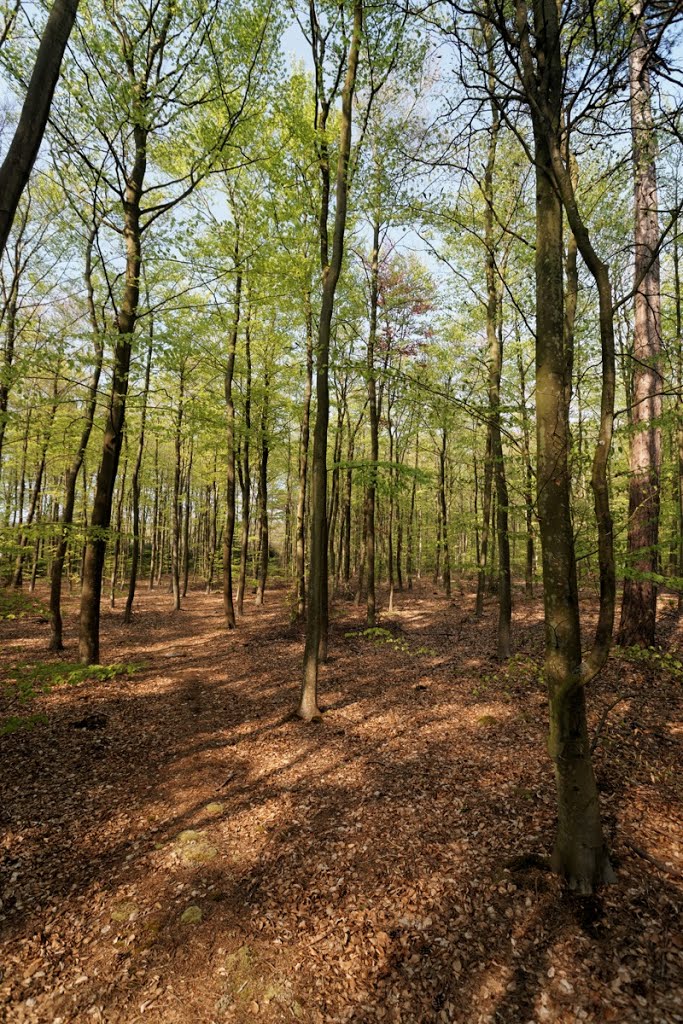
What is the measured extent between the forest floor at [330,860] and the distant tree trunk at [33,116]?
20.8ft

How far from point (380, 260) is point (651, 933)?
634 inches

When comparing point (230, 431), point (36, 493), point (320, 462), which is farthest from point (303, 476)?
point (36, 493)

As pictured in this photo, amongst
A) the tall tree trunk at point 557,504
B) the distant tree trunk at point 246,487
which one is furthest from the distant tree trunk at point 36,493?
the tall tree trunk at point 557,504

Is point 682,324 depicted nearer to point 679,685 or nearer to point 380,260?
point 380,260

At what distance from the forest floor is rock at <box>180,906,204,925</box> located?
21 millimetres

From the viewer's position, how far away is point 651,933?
3.46 meters

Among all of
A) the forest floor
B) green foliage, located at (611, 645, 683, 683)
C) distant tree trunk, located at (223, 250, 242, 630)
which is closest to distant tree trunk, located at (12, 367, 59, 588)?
the forest floor

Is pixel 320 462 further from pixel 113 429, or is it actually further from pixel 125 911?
pixel 125 911

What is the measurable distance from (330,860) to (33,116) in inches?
322

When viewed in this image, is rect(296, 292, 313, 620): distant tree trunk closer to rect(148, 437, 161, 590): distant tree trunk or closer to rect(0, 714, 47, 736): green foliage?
rect(0, 714, 47, 736): green foliage

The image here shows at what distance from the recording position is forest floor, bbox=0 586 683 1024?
3.35 m

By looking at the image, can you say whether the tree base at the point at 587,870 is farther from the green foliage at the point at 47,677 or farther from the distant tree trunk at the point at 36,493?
the distant tree trunk at the point at 36,493

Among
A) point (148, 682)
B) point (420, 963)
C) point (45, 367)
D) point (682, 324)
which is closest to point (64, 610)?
point (148, 682)

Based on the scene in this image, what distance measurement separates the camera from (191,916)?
414 centimetres
